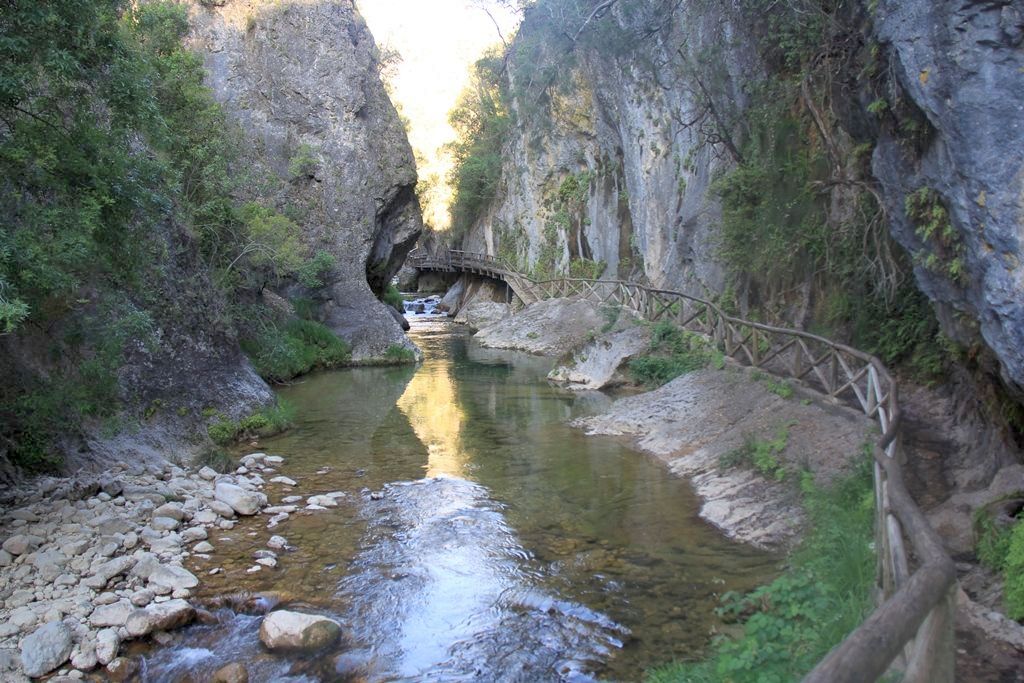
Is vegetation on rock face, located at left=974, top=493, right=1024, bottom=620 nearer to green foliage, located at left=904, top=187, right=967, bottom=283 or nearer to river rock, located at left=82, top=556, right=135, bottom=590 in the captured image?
green foliage, located at left=904, top=187, right=967, bottom=283

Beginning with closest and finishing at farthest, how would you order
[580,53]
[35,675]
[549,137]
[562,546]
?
[35,675] < [562,546] < [580,53] < [549,137]

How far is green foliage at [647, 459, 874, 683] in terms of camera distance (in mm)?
4871

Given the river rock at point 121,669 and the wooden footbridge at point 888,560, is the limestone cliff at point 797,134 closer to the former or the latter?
the wooden footbridge at point 888,560

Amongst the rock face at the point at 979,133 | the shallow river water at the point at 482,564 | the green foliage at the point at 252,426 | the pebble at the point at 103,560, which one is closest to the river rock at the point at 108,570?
the pebble at the point at 103,560

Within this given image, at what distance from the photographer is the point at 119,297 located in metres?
9.01

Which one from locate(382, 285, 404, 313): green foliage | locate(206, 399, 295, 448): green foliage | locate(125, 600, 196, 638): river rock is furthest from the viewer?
locate(382, 285, 404, 313): green foliage

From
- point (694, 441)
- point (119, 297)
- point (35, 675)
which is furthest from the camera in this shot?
point (694, 441)

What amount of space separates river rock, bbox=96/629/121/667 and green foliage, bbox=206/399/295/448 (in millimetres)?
7131

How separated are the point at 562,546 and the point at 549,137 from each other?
30.4 m

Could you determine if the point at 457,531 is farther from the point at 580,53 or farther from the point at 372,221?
the point at 372,221

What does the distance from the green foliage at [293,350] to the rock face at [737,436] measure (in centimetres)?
969

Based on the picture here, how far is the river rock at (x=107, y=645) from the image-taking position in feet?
19.7

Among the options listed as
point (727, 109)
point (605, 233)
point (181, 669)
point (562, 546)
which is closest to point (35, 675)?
point (181, 669)

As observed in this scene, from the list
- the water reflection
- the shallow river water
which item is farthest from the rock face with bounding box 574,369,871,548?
the water reflection
